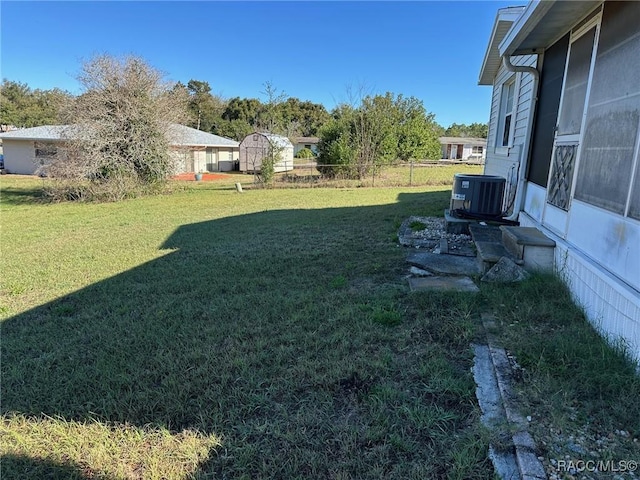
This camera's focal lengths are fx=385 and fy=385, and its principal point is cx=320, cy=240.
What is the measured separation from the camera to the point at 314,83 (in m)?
37.8

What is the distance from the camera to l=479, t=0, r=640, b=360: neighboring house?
238 centimetres

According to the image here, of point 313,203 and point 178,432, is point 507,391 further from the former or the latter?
point 313,203

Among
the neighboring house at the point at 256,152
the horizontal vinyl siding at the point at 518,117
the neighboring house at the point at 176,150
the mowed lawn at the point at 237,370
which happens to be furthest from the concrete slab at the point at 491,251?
the neighboring house at the point at 256,152

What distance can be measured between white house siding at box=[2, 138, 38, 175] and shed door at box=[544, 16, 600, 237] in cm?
2800

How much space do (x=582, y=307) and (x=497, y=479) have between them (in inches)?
72.8

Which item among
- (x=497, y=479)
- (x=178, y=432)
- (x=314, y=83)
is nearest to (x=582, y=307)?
(x=497, y=479)

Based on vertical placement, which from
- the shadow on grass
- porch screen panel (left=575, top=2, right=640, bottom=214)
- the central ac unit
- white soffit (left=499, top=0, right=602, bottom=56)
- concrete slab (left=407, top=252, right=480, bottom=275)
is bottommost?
the shadow on grass

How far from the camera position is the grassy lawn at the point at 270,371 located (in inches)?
69.0

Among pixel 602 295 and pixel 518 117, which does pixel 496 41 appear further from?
pixel 602 295

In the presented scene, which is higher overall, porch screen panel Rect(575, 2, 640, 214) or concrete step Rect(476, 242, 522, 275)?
porch screen panel Rect(575, 2, 640, 214)

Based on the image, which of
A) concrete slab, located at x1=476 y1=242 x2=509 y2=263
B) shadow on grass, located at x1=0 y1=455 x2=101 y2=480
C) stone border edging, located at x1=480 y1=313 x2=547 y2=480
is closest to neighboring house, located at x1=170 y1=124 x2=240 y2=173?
concrete slab, located at x1=476 y1=242 x2=509 y2=263

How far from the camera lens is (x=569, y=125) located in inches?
146

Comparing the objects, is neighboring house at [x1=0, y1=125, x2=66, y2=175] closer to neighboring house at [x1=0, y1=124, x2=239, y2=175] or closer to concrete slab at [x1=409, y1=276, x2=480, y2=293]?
neighboring house at [x1=0, y1=124, x2=239, y2=175]

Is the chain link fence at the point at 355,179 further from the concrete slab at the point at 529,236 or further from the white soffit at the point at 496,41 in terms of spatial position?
the concrete slab at the point at 529,236
